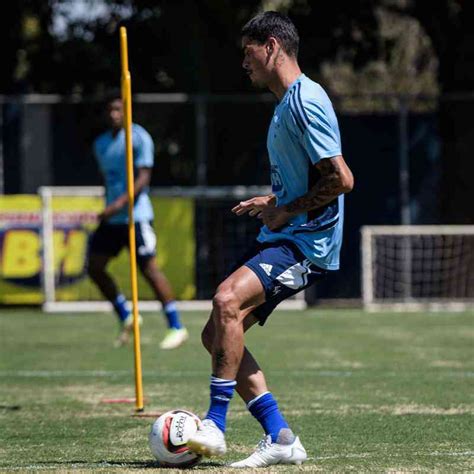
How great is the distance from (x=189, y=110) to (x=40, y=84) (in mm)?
3564

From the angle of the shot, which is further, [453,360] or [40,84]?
[40,84]

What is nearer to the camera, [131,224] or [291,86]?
[291,86]

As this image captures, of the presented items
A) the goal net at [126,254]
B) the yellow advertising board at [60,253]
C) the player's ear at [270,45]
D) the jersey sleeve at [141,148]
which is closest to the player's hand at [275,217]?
the player's ear at [270,45]

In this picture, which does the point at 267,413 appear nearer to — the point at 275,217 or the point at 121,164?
the point at 275,217

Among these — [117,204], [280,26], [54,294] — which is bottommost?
[54,294]

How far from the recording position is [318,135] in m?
6.54

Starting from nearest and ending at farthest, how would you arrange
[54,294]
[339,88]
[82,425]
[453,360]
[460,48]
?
[82,425]
[453,360]
[54,294]
[460,48]
[339,88]

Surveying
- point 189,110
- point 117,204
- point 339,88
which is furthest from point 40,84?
point 339,88

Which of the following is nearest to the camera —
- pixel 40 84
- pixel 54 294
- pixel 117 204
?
pixel 117 204

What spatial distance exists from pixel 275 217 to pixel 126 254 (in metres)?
12.4

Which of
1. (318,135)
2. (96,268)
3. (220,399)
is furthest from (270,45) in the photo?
(96,268)

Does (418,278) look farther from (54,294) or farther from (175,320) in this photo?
(175,320)

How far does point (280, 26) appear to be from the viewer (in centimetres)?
677

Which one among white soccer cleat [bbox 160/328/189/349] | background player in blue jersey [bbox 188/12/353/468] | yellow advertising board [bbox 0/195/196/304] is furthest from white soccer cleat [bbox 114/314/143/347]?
background player in blue jersey [bbox 188/12/353/468]
